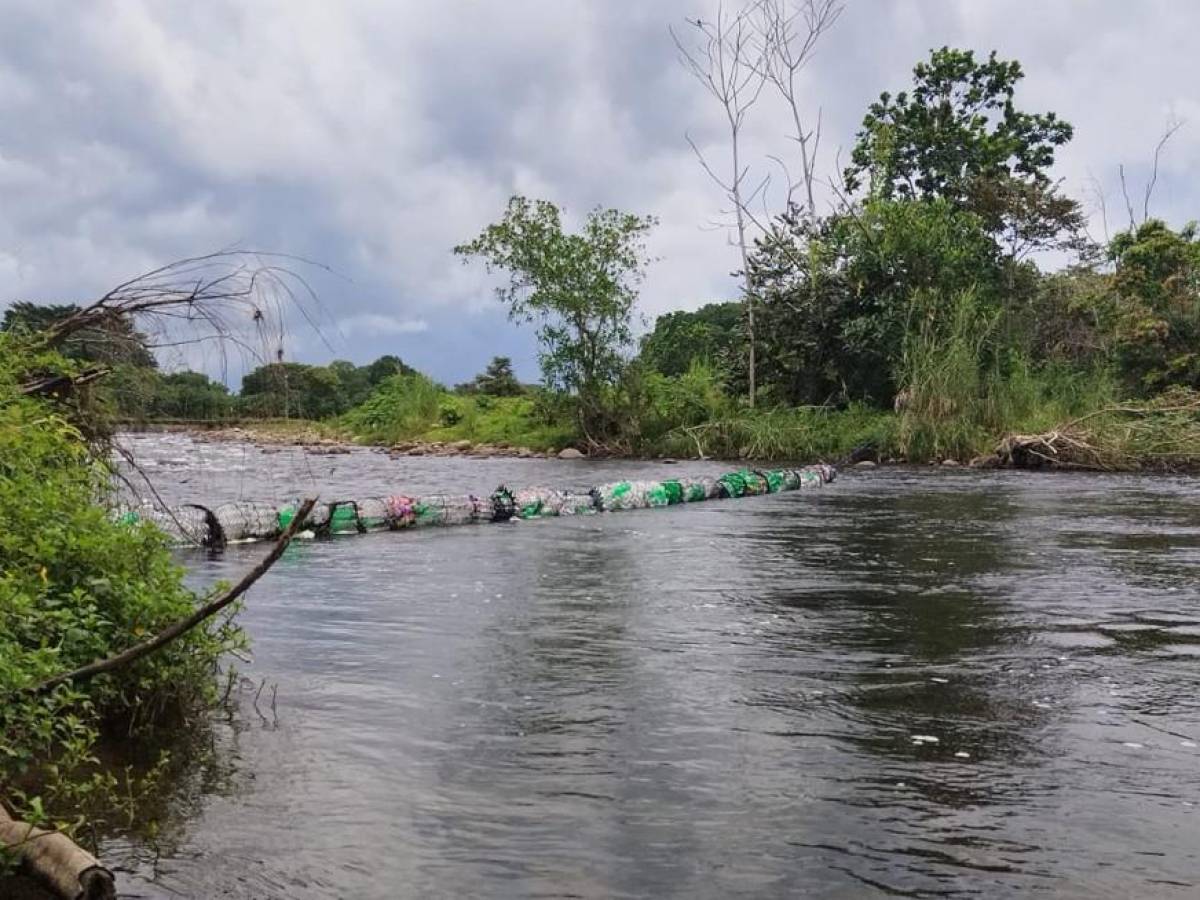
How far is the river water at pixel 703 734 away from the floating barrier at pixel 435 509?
3.38ft

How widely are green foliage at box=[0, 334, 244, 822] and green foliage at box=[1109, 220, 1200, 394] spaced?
23114 mm

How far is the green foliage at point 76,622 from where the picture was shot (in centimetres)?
317

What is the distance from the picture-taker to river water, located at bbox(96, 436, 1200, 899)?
307 centimetres

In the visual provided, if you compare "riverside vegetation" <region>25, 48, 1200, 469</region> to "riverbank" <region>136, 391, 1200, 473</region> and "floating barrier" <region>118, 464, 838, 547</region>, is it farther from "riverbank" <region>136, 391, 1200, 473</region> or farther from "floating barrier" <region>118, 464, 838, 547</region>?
"floating barrier" <region>118, 464, 838, 547</region>

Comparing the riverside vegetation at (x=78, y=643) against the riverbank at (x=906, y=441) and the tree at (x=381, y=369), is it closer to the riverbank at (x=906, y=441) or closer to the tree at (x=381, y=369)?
the riverbank at (x=906, y=441)

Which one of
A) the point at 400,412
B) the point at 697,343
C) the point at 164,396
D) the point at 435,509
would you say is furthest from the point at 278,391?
the point at 697,343

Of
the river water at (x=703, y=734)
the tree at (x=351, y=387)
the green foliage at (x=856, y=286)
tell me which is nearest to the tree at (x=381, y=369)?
the tree at (x=351, y=387)

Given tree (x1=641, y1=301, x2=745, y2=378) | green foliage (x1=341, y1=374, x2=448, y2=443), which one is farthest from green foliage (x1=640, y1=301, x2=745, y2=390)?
green foliage (x1=341, y1=374, x2=448, y2=443)

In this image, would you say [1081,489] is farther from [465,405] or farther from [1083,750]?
[465,405]

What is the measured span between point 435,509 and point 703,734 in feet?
26.7

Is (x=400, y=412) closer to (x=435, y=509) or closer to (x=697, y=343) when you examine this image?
(x=697, y=343)

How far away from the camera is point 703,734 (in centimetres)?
427

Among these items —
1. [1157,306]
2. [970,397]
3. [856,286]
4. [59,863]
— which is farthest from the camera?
[856,286]

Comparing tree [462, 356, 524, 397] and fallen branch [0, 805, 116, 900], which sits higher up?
tree [462, 356, 524, 397]
